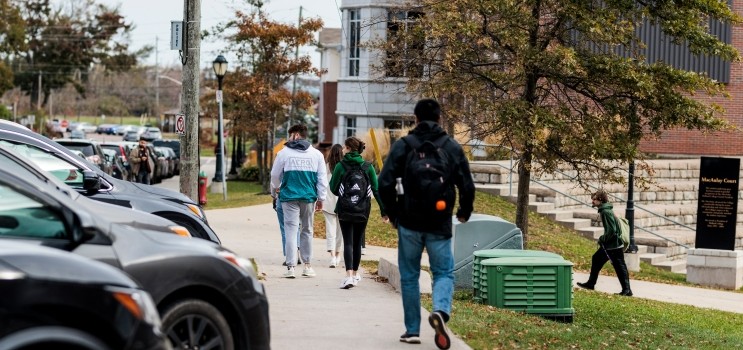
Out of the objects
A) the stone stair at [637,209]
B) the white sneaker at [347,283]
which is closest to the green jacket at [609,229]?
the white sneaker at [347,283]

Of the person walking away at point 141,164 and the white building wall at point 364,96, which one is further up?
the white building wall at point 364,96

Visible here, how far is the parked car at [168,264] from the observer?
657 cm

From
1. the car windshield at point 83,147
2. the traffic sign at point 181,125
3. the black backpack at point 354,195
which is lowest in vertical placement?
the car windshield at point 83,147

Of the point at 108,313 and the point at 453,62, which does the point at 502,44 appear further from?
the point at 108,313

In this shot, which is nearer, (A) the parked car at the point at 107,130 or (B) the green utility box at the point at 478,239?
(B) the green utility box at the point at 478,239

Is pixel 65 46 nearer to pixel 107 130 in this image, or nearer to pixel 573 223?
pixel 107 130

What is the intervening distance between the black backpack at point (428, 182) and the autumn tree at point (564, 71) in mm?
8590

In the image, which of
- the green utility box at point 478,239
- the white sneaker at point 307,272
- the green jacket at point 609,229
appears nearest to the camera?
the green utility box at point 478,239

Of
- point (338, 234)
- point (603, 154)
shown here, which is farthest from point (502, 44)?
point (338, 234)

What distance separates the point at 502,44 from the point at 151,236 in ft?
40.6

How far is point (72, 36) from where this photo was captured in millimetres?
96500

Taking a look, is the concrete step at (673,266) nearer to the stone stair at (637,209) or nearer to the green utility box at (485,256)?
the stone stair at (637,209)

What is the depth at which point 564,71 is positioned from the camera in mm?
18172

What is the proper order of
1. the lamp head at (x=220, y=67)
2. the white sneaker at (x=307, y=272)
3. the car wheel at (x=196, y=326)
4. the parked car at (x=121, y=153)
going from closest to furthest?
1. the car wheel at (x=196, y=326)
2. the white sneaker at (x=307, y=272)
3. the parked car at (x=121, y=153)
4. the lamp head at (x=220, y=67)
